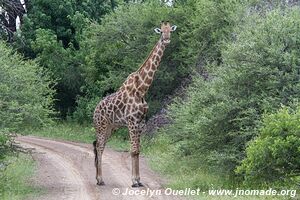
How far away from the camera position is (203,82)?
18.0 meters

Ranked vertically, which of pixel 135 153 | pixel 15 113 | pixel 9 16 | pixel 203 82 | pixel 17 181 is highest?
pixel 9 16

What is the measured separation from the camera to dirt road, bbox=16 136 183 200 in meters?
14.4

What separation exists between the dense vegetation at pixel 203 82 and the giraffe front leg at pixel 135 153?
3.07 ft

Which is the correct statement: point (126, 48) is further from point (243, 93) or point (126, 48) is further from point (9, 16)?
point (243, 93)

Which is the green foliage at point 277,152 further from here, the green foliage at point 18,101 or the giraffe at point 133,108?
the green foliage at point 18,101

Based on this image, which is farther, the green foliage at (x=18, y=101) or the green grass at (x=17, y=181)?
the green foliage at (x=18, y=101)

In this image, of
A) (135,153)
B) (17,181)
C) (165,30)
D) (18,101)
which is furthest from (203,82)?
(17,181)

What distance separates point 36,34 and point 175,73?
9.38 m

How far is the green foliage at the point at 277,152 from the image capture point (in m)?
12.4

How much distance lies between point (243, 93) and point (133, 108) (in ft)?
9.05

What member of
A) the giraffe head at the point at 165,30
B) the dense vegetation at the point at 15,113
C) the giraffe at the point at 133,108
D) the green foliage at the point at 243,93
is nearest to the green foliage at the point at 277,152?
the green foliage at the point at 243,93

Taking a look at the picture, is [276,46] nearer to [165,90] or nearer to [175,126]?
[175,126]

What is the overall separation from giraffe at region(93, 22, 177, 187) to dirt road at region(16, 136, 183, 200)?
615 mm

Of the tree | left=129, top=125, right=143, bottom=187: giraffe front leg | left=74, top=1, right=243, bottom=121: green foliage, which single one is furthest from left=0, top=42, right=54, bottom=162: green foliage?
the tree
